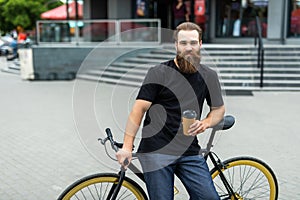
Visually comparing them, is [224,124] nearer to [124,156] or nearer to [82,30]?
[124,156]

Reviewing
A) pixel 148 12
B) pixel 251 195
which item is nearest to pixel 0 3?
pixel 148 12

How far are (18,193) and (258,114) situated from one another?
17.5ft

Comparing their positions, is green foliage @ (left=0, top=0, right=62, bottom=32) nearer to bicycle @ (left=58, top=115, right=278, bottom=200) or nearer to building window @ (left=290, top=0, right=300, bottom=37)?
building window @ (left=290, top=0, right=300, bottom=37)

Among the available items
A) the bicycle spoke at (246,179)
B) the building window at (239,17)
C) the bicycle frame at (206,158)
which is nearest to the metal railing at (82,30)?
the building window at (239,17)

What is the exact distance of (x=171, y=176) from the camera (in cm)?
278

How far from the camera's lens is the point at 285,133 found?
6855 mm

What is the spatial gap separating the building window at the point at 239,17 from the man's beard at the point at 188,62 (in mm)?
14124

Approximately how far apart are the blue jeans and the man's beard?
0.58 m

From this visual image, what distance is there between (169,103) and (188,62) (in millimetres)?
296

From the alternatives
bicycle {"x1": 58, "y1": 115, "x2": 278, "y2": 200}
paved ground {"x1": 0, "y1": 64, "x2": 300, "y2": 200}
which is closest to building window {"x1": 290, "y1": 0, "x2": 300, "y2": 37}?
paved ground {"x1": 0, "y1": 64, "x2": 300, "y2": 200}

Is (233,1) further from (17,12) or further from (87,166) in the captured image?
(17,12)

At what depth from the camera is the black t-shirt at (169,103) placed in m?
2.70

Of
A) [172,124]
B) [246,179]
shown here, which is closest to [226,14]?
[246,179]

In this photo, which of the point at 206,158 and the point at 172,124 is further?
the point at 206,158
